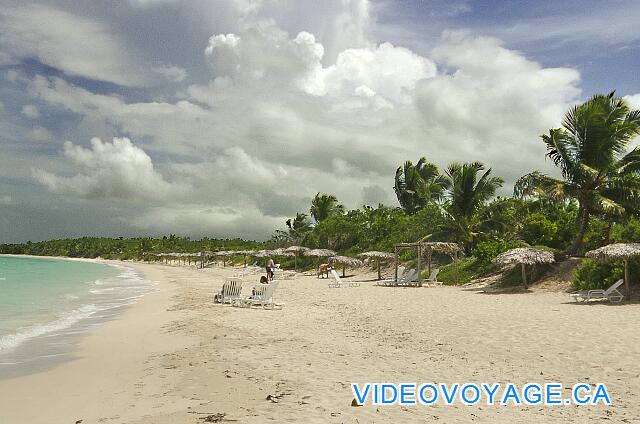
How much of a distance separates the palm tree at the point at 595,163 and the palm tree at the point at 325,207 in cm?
3305

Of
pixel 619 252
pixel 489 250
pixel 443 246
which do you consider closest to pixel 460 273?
pixel 443 246

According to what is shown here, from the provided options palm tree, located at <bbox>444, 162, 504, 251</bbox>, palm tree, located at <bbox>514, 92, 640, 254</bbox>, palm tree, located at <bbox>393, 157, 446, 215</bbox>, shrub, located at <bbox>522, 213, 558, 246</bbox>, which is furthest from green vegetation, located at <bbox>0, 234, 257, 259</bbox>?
palm tree, located at <bbox>514, 92, 640, 254</bbox>

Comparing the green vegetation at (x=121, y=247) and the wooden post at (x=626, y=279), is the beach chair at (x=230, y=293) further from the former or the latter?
the green vegetation at (x=121, y=247)

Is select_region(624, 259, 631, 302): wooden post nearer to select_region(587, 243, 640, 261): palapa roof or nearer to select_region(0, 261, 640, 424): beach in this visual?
select_region(587, 243, 640, 261): palapa roof

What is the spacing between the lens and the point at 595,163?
18.0 meters

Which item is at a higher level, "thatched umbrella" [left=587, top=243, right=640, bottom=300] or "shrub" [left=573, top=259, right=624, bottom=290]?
"thatched umbrella" [left=587, top=243, right=640, bottom=300]

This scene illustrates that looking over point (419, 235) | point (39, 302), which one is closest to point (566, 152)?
point (419, 235)

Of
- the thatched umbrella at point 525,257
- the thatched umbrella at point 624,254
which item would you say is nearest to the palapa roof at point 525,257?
the thatched umbrella at point 525,257

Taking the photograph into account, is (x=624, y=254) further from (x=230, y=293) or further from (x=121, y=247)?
(x=121, y=247)

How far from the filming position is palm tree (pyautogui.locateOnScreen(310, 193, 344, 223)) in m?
51.4

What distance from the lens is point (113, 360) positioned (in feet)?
23.4

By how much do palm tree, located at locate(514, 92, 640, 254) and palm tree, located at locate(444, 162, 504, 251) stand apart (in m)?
6.57

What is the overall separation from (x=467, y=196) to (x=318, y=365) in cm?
2165

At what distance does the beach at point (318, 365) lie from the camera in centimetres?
456
